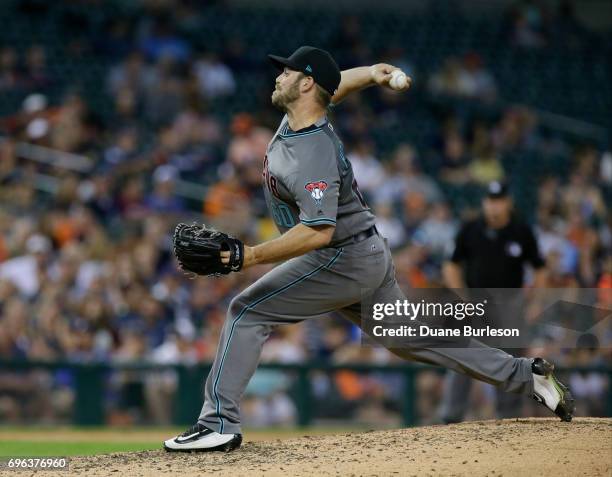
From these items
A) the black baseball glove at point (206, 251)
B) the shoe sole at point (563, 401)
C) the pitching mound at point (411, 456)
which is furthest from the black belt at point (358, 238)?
the shoe sole at point (563, 401)

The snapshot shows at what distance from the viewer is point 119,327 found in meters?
10.3

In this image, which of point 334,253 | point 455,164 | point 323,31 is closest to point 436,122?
point 455,164

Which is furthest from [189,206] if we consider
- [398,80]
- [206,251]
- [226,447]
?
[206,251]

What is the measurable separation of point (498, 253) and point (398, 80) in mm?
2774

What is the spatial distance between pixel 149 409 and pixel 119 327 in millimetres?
846

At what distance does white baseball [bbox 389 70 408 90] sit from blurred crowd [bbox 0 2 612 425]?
4.04 metres

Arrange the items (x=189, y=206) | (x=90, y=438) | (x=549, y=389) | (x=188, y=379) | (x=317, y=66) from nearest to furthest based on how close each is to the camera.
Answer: (x=317, y=66)
(x=549, y=389)
(x=90, y=438)
(x=188, y=379)
(x=189, y=206)

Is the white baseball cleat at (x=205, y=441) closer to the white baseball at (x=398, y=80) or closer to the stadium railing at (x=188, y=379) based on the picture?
the white baseball at (x=398, y=80)

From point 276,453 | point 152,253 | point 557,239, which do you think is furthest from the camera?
point 557,239

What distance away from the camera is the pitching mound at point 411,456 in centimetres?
473

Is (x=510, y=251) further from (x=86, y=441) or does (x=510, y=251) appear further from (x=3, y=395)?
(x=3, y=395)

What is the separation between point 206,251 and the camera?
4898 millimetres

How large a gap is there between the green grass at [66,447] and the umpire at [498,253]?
234 centimetres

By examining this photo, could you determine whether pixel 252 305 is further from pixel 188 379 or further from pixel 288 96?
pixel 188 379
